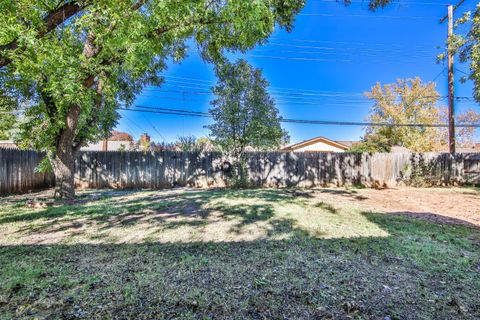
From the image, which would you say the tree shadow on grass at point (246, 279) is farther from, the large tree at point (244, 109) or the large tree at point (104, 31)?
the large tree at point (244, 109)

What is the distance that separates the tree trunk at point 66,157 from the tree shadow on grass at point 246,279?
3888mm

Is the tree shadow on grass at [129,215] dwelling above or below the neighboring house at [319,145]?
below

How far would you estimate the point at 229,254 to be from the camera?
2873 millimetres

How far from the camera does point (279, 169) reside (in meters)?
10.7

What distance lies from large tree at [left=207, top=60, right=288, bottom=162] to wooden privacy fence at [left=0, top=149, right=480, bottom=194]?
1.22 meters

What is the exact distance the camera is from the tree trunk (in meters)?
6.18

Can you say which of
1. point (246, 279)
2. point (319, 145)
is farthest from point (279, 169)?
point (319, 145)

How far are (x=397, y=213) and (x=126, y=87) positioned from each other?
27.7 ft

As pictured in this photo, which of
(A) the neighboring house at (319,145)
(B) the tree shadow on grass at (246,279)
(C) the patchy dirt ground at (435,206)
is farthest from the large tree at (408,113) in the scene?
(B) the tree shadow on grass at (246,279)

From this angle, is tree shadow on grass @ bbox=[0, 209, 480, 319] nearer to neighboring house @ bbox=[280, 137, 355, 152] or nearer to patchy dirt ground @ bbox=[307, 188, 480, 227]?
patchy dirt ground @ bbox=[307, 188, 480, 227]

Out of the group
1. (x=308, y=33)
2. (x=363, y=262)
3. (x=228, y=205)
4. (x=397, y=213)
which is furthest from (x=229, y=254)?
(x=308, y=33)

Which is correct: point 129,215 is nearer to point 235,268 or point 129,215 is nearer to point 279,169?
point 235,268

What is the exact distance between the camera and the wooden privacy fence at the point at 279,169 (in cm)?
1015

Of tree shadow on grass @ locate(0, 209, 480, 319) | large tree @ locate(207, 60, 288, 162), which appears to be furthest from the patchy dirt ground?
large tree @ locate(207, 60, 288, 162)
